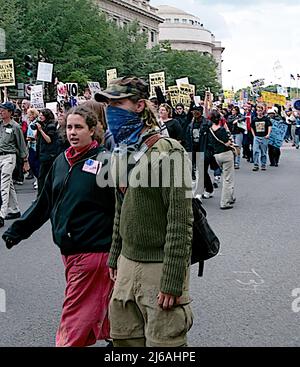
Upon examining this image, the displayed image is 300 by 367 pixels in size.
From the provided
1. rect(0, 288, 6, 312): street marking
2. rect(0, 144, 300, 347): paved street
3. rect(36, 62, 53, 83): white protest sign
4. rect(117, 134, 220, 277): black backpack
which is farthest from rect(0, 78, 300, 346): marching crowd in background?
rect(36, 62, 53, 83): white protest sign

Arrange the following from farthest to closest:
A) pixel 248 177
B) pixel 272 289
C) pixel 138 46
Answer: pixel 138 46 < pixel 248 177 < pixel 272 289

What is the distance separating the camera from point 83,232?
166 inches

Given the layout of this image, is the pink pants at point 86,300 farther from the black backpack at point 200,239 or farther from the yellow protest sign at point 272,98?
the yellow protest sign at point 272,98

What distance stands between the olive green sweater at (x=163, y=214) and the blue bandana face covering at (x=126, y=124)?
0.58 feet

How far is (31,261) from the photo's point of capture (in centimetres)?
797

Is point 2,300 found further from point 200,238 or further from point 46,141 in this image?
point 46,141

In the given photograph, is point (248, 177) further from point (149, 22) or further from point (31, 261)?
point (149, 22)

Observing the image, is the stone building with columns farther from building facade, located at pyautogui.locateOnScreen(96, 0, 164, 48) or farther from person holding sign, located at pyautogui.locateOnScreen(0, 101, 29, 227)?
person holding sign, located at pyautogui.locateOnScreen(0, 101, 29, 227)

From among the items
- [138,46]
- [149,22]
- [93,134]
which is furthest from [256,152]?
[149,22]

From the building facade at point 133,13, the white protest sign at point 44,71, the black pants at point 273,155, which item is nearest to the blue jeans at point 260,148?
the black pants at point 273,155

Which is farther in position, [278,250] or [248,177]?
[248,177]

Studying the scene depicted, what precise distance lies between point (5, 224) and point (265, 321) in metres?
5.76

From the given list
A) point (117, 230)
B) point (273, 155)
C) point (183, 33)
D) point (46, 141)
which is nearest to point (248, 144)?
point (273, 155)

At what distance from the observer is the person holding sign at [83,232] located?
4.21m
